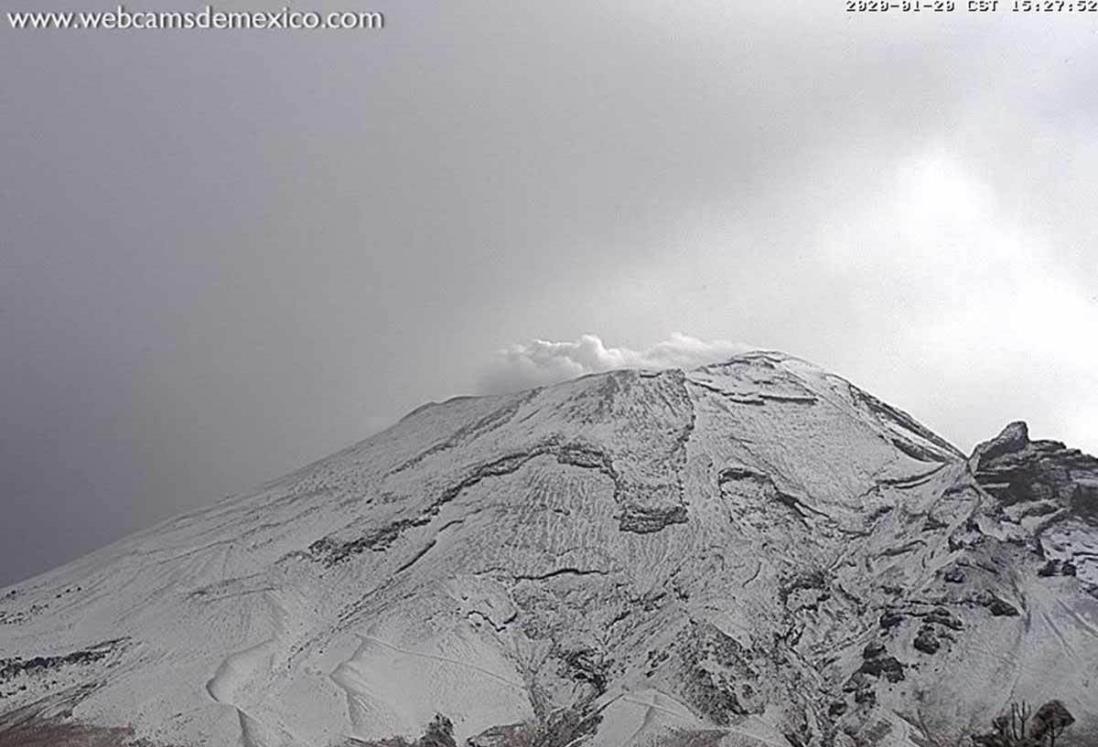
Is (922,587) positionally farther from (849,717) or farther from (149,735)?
(149,735)

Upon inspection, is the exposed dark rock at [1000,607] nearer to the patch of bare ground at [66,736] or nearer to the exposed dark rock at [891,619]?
the exposed dark rock at [891,619]

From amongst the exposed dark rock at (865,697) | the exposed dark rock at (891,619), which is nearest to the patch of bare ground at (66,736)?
the exposed dark rock at (865,697)

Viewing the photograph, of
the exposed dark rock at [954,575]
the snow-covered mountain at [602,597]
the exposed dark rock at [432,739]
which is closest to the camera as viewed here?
the exposed dark rock at [432,739]

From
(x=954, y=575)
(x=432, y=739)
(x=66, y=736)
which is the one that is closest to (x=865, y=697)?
(x=954, y=575)

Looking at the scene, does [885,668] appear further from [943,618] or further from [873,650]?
[943,618]

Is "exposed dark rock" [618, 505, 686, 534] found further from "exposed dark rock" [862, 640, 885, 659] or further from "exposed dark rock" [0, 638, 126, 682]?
"exposed dark rock" [0, 638, 126, 682]

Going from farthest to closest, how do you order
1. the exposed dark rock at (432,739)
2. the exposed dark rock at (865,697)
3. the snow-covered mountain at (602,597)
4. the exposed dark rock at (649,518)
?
1. the exposed dark rock at (649,518)
2. the exposed dark rock at (865,697)
3. the snow-covered mountain at (602,597)
4. the exposed dark rock at (432,739)

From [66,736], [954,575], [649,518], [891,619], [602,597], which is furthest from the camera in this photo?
[649,518]

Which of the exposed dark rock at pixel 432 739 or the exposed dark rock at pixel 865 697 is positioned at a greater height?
the exposed dark rock at pixel 432 739

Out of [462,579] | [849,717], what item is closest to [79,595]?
[462,579]
